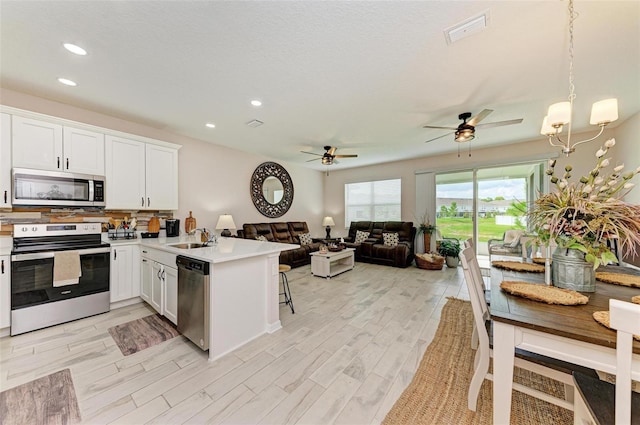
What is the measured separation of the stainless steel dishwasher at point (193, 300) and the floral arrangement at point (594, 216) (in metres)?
2.53

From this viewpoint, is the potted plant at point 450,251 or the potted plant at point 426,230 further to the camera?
the potted plant at point 426,230

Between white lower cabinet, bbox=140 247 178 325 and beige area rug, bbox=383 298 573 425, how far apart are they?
2.21m

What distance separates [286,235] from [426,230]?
3.50m

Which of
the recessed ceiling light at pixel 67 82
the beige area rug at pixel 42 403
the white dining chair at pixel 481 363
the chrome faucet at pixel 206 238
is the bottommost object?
the beige area rug at pixel 42 403

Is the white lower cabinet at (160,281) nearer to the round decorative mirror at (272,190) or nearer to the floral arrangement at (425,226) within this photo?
the round decorative mirror at (272,190)

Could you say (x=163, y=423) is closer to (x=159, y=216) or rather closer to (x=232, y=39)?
(x=232, y=39)

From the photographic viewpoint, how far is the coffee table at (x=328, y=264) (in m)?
4.37

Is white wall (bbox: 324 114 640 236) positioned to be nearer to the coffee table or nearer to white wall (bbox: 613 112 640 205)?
white wall (bbox: 613 112 640 205)

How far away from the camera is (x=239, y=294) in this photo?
2.15 metres

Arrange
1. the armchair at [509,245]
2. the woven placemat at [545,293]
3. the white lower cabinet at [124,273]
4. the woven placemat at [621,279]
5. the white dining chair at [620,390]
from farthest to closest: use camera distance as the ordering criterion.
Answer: the armchair at [509,245]
the white lower cabinet at [124,273]
the woven placemat at [621,279]
the woven placemat at [545,293]
the white dining chair at [620,390]

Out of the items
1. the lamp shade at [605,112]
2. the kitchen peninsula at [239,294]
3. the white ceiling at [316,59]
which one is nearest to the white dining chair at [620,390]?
the lamp shade at [605,112]

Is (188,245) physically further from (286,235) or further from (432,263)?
(432,263)

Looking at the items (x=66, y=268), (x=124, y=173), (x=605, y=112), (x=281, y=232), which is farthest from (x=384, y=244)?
(x=66, y=268)

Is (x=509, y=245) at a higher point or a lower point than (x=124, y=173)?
lower
